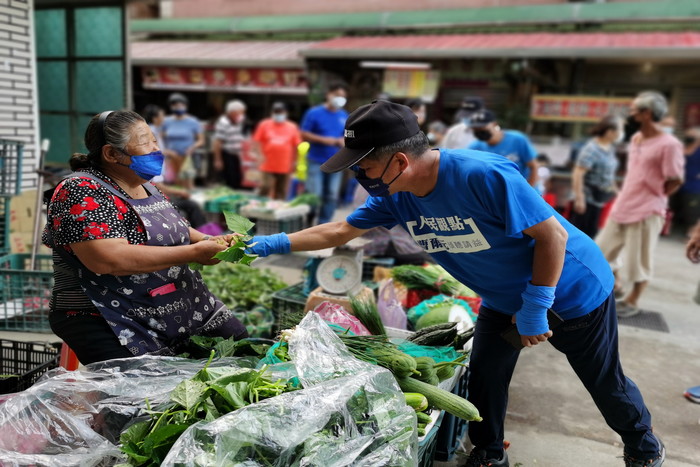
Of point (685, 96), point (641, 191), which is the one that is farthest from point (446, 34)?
point (641, 191)

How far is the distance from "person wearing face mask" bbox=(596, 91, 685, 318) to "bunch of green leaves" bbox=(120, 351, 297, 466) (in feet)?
15.4

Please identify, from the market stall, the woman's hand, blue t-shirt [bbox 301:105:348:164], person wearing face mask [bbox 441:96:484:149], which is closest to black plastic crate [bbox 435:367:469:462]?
the market stall

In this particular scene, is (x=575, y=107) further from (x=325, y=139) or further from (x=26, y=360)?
(x=26, y=360)

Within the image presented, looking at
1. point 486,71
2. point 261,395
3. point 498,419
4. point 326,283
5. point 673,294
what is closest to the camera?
point 261,395

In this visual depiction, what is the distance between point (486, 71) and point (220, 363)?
35.0 feet

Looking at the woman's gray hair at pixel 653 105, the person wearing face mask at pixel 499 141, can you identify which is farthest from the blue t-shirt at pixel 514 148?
the woman's gray hair at pixel 653 105

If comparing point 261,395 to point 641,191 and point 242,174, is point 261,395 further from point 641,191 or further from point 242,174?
point 242,174

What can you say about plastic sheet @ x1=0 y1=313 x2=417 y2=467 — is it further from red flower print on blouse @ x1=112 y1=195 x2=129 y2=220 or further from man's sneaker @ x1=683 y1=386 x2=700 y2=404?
man's sneaker @ x1=683 y1=386 x2=700 y2=404

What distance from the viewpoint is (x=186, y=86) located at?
1379cm

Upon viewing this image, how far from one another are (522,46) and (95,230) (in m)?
9.38

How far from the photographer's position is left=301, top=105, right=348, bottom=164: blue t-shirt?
7.68 metres

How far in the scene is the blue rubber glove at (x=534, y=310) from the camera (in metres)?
2.22

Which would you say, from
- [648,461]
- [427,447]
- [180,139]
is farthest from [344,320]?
[180,139]

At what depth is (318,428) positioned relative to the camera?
6.18 feet
